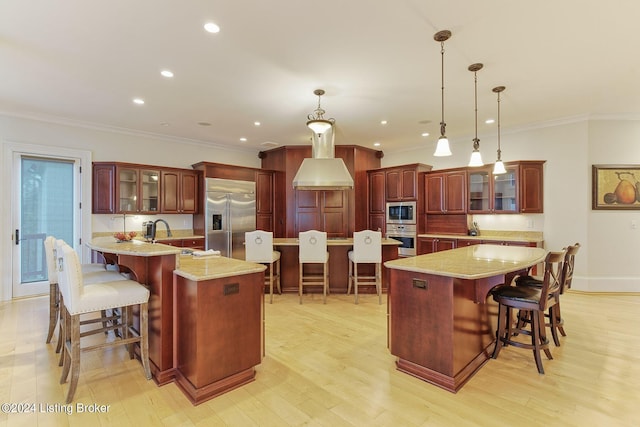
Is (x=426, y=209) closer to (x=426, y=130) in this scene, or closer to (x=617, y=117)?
(x=426, y=130)

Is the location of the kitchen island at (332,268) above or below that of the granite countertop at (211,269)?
below

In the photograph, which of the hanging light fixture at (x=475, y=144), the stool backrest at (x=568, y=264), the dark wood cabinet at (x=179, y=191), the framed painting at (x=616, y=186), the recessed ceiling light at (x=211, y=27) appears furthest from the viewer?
the dark wood cabinet at (x=179, y=191)

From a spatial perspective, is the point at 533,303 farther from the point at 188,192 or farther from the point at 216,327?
the point at 188,192

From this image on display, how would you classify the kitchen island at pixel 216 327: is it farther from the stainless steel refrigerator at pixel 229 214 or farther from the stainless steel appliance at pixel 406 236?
the stainless steel appliance at pixel 406 236

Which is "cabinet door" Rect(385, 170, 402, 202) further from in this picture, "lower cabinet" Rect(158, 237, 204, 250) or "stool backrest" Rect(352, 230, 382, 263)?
"lower cabinet" Rect(158, 237, 204, 250)

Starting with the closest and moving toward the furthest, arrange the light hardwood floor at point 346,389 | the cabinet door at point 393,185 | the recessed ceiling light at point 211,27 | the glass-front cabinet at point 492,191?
the light hardwood floor at point 346,389, the recessed ceiling light at point 211,27, the glass-front cabinet at point 492,191, the cabinet door at point 393,185

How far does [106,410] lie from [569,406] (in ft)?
9.93

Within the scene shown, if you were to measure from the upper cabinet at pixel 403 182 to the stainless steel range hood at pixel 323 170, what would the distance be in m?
1.81

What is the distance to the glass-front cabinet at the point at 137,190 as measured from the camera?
5.21 m

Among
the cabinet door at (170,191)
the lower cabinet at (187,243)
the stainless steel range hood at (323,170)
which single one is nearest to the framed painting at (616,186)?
the stainless steel range hood at (323,170)

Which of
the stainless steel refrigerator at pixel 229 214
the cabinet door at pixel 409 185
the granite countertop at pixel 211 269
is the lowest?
the granite countertop at pixel 211 269

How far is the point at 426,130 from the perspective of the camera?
5641 millimetres

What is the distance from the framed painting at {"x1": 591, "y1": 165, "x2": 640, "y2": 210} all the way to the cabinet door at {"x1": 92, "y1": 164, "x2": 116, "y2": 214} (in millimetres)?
7789

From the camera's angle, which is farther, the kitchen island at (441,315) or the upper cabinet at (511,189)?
the upper cabinet at (511,189)
